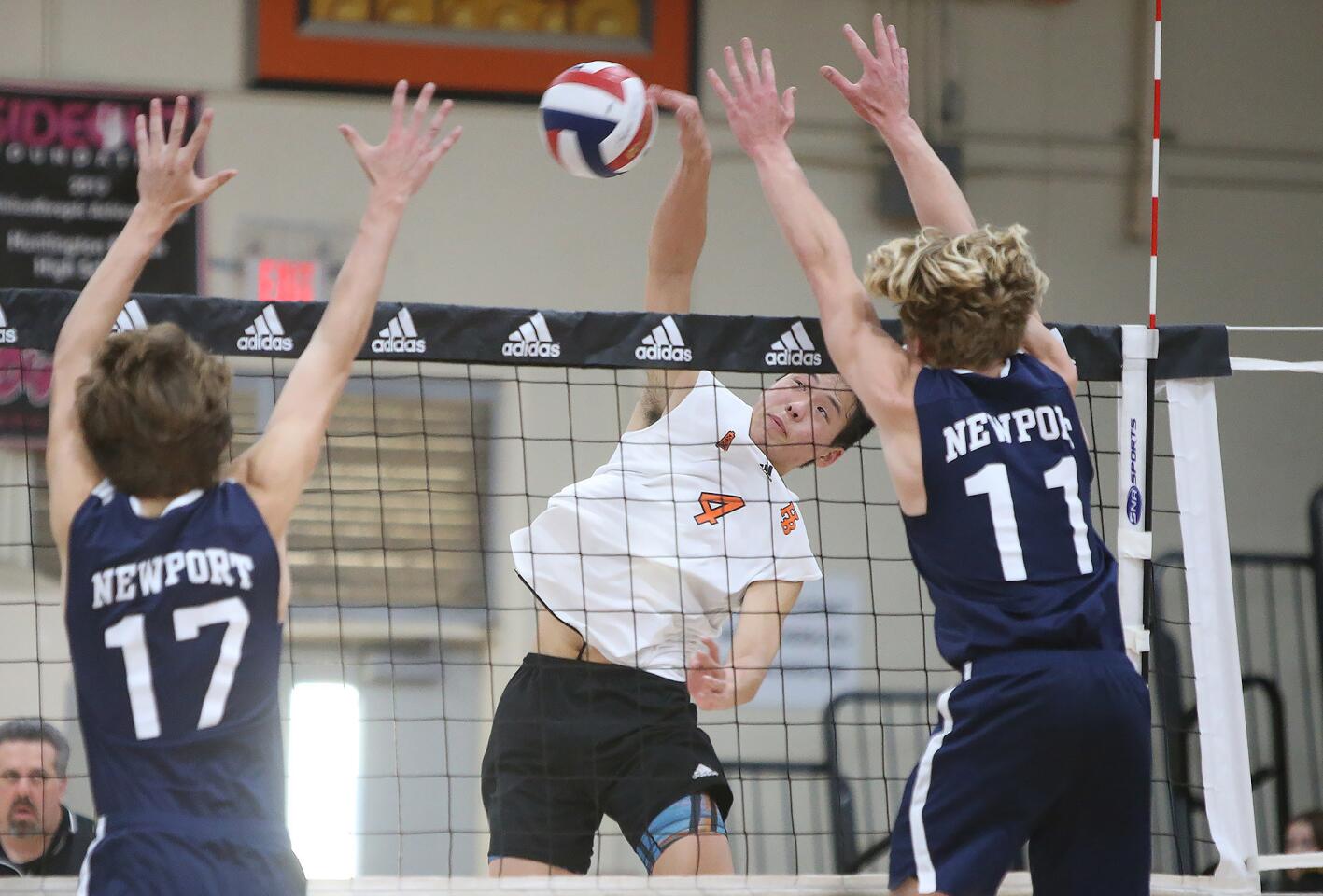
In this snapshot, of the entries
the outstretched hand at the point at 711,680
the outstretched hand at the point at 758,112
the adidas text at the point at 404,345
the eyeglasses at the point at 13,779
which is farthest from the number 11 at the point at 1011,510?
the eyeglasses at the point at 13,779

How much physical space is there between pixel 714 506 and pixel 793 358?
441mm

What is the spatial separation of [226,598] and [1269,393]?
763 centimetres

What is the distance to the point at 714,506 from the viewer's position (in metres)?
3.95

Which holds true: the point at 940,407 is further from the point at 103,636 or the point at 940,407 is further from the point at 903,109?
the point at 103,636

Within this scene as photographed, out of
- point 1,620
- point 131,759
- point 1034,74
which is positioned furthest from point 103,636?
point 1034,74

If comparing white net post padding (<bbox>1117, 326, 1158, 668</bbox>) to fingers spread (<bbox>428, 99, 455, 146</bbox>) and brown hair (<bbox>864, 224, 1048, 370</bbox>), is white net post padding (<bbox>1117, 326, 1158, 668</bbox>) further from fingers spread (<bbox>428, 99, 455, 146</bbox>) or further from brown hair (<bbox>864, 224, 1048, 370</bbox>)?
fingers spread (<bbox>428, 99, 455, 146</bbox>)

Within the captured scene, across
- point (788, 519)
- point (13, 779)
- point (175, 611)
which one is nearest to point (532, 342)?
point (788, 519)

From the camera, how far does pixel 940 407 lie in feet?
9.29

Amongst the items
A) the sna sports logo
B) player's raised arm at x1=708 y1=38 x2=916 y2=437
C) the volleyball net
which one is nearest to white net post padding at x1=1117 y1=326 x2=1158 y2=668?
the sna sports logo

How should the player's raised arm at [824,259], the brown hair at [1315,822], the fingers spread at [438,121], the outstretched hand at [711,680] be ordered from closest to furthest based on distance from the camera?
1. the fingers spread at [438,121]
2. the player's raised arm at [824,259]
3. the outstretched hand at [711,680]
4. the brown hair at [1315,822]

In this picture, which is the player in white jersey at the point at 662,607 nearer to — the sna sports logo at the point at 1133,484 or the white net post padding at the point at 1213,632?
the sna sports logo at the point at 1133,484

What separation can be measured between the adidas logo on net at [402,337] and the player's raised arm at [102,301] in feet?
2.36

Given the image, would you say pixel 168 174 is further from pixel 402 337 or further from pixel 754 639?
pixel 754 639

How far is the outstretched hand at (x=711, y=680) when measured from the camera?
3.69 metres
